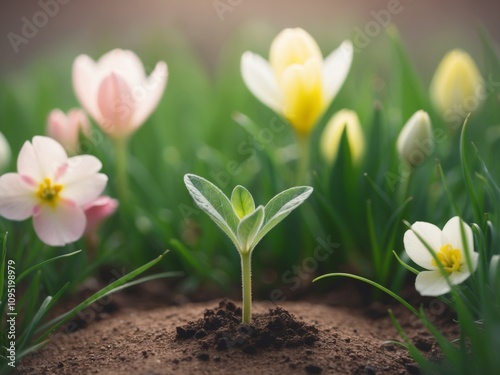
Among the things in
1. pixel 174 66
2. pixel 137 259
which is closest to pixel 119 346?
pixel 137 259

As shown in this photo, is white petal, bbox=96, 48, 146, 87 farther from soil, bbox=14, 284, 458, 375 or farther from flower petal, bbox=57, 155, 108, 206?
soil, bbox=14, 284, 458, 375

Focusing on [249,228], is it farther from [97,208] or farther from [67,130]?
[67,130]

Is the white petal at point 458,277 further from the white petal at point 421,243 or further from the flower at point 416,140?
the flower at point 416,140

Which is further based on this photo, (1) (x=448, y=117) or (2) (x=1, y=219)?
(1) (x=448, y=117)

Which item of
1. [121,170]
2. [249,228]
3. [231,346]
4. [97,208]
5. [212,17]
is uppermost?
[212,17]

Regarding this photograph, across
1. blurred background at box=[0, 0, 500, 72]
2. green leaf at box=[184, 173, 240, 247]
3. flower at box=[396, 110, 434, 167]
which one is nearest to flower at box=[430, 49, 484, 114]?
flower at box=[396, 110, 434, 167]

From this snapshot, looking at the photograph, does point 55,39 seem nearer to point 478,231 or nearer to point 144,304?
point 144,304

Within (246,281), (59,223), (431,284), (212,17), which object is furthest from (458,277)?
(212,17)
